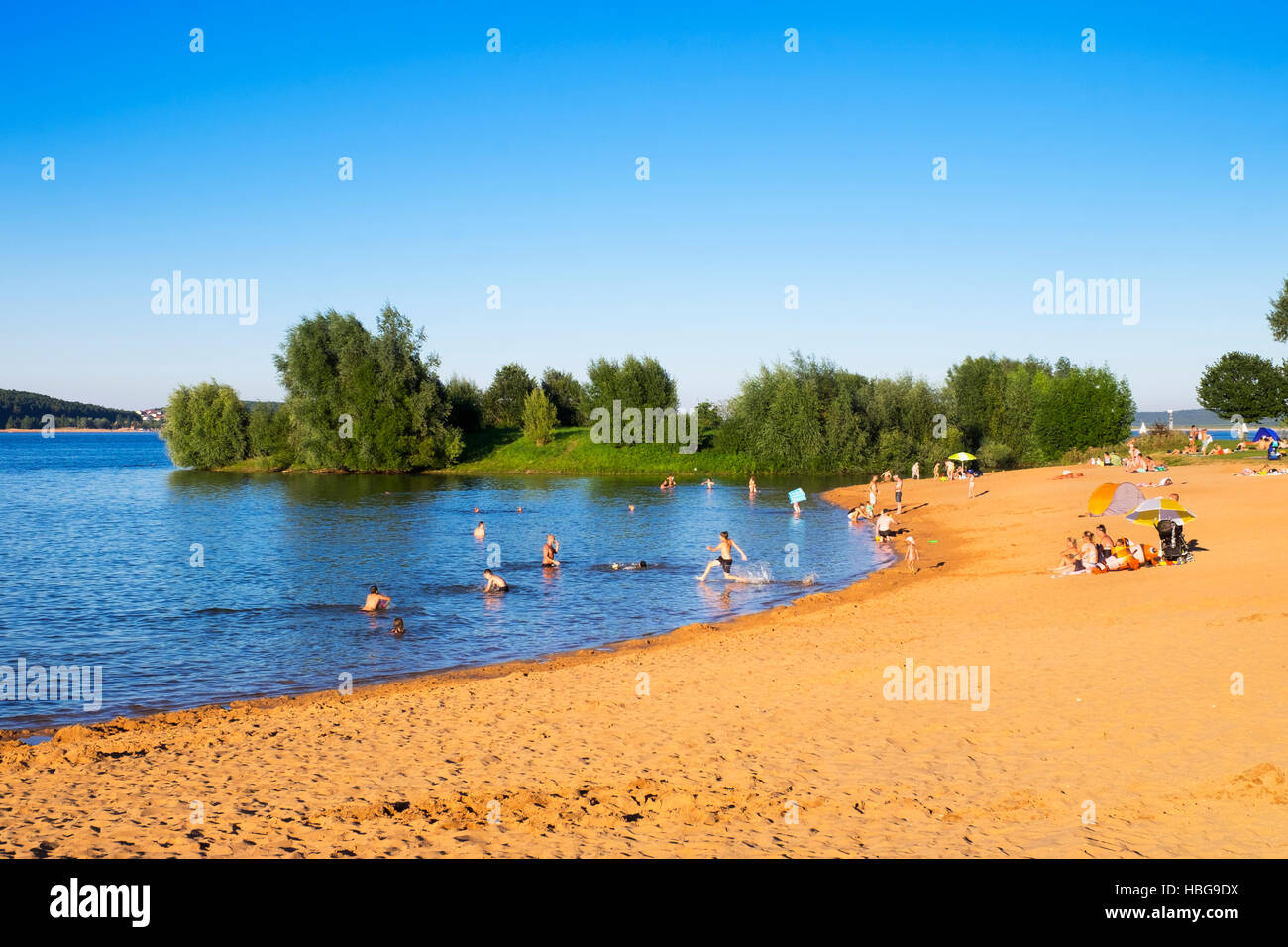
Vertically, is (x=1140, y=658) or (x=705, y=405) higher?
(x=705, y=405)

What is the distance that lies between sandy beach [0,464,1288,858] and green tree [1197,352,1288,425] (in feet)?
209

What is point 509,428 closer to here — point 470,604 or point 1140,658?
point 470,604

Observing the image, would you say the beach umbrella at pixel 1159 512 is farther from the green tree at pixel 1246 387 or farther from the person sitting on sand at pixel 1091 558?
the green tree at pixel 1246 387

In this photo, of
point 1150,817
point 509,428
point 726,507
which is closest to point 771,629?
point 1150,817

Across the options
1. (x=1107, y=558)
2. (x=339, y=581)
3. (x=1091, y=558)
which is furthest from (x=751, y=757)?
(x=339, y=581)

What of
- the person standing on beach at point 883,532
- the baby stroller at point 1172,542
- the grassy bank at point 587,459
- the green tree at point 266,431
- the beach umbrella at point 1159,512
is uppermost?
the green tree at point 266,431

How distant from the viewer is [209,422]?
9344cm

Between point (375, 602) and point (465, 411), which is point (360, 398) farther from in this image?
point (375, 602)

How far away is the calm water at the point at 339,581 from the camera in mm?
19859

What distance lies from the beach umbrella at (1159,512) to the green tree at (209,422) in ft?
293

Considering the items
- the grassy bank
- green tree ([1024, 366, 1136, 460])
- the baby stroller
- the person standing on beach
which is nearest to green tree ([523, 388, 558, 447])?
the grassy bank

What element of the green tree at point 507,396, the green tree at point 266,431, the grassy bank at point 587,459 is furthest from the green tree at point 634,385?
the green tree at point 266,431

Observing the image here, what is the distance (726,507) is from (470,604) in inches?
1228
